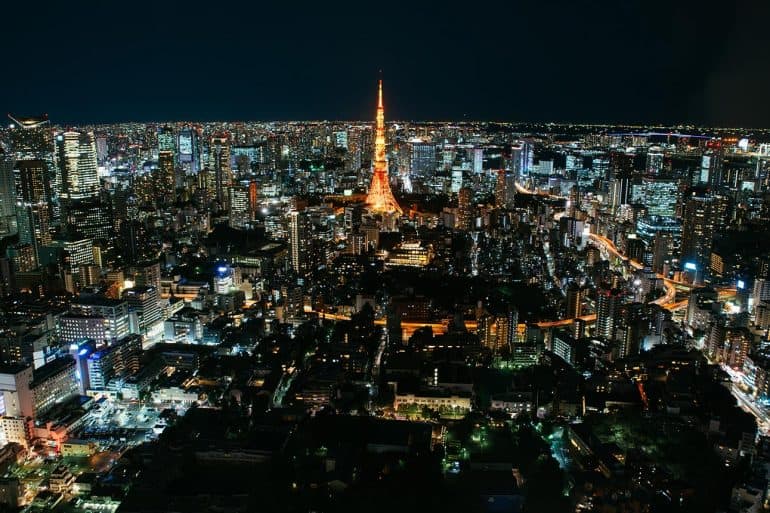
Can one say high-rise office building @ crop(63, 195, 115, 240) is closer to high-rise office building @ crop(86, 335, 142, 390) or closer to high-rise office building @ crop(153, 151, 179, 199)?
high-rise office building @ crop(153, 151, 179, 199)

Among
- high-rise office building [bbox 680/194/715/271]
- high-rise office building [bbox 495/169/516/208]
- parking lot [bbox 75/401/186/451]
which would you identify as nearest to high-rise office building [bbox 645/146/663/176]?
high-rise office building [bbox 495/169/516/208]

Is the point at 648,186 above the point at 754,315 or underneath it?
above

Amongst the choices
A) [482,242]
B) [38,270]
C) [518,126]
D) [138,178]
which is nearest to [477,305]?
[482,242]

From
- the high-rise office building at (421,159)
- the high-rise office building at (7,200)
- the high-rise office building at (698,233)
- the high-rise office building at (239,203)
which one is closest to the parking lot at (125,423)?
the high-rise office building at (7,200)

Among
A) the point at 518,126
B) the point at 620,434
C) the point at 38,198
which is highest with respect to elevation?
the point at 518,126

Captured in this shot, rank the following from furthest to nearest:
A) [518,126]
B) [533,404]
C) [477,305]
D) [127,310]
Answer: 1. [518,126]
2. [477,305]
3. [127,310]
4. [533,404]

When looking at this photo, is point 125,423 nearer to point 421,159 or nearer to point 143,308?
point 143,308

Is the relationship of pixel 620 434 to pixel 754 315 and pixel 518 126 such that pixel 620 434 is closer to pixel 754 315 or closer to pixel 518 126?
pixel 754 315

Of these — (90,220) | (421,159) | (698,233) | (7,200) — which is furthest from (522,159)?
(7,200)

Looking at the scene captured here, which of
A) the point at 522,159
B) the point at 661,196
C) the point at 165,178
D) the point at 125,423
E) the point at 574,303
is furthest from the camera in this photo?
the point at 522,159
